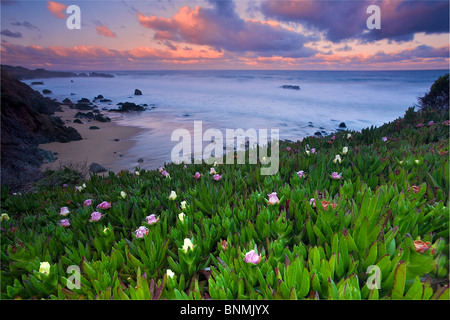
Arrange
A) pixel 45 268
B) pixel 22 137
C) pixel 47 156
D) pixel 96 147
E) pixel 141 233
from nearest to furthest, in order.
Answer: pixel 45 268 → pixel 141 233 → pixel 47 156 → pixel 22 137 → pixel 96 147

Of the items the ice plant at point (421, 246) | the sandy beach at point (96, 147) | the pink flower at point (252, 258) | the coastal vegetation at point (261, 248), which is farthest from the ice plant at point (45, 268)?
the sandy beach at point (96, 147)

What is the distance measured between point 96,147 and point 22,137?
2.52 meters

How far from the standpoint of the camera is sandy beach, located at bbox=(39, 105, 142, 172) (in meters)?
9.13

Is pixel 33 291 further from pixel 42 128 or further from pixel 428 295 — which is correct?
pixel 42 128

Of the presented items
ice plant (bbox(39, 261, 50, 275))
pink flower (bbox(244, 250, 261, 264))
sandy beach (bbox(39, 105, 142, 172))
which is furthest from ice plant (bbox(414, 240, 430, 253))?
sandy beach (bbox(39, 105, 142, 172))

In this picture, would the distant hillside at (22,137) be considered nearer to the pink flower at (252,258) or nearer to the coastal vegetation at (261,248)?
the coastal vegetation at (261,248)

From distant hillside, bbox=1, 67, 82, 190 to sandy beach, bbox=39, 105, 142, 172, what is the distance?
0.42 m

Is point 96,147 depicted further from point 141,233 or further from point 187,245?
point 187,245

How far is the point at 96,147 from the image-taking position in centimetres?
1111

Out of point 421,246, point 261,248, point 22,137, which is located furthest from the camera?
point 22,137

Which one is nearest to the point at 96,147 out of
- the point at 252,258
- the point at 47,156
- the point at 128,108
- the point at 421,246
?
the point at 47,156

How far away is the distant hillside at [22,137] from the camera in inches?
257
